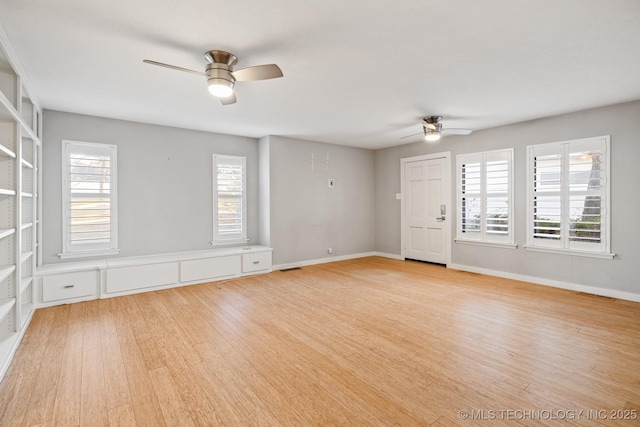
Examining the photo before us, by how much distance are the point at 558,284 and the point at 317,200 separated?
4317mm

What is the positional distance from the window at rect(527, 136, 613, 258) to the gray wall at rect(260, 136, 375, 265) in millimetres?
3377

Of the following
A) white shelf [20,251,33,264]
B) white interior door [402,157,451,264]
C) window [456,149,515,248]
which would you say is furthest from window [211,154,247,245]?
window [456,149,515,248]

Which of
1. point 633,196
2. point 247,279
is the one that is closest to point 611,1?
point 633,196

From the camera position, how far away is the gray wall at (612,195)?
410cm

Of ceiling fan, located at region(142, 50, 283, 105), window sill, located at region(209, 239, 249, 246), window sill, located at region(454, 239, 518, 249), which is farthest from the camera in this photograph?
window sill, located at region(209, 239, 249, 246)

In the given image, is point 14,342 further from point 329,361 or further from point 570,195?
point 570,195

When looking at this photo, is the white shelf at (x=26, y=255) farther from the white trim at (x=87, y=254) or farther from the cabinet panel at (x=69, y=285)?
the white trim at (x=87, y=254)

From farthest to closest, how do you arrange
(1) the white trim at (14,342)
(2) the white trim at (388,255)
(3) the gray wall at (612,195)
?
Result: (2) the white trim at (388,255) → (3) the gray wall at (612,195) → (1) the white trim at (14,342)

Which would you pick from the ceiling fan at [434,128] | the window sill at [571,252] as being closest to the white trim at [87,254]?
the ceiling fan at [434,128]

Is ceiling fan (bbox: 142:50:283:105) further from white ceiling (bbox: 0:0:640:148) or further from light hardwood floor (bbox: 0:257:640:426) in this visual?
light hardwood floor (bbox: 0:257:640:426)

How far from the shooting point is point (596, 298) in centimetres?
418

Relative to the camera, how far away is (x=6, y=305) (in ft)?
8.84

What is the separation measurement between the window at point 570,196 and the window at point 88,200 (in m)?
6.44

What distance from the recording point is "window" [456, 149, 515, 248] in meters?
5.30
